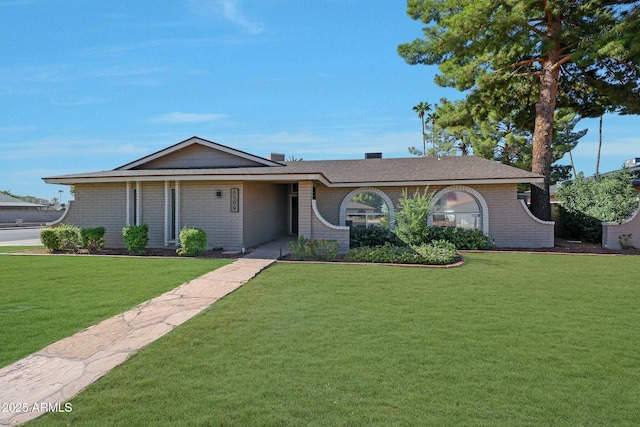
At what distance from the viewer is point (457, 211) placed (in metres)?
14.0

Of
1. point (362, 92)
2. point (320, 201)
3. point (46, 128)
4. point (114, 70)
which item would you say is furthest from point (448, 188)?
point (46, 128)

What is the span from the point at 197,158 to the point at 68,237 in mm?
5469

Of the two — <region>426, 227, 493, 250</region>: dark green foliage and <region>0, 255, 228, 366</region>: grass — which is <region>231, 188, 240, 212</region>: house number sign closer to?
<region>0, 255, 228, 366</region>: grass

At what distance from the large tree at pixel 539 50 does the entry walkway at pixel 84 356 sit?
14.4 meters

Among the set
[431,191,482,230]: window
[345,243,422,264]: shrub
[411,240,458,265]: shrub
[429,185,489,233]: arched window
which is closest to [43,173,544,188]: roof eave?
[429,185,489,233]: arched window

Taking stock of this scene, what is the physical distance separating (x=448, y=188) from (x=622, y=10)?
1034 centimetres

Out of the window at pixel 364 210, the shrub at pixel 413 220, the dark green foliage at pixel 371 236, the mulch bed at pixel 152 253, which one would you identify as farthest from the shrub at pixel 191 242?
the window at pixel 364 210

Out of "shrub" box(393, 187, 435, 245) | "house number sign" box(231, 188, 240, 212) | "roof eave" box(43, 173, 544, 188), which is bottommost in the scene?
"shrub" box(393, 187, 435, 245)

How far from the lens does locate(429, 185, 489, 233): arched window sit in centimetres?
1370

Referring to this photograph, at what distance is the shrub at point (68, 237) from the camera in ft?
37.3

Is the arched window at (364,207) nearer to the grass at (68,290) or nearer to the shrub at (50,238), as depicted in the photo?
the grass at (68,290)

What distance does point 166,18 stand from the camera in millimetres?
10953

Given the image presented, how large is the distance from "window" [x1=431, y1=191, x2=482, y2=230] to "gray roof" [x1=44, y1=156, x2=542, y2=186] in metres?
0.88

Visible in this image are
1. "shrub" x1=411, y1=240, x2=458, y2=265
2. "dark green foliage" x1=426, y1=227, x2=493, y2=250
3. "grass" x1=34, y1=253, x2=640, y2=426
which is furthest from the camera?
"dark green foliage" x1=426, y1=227, x2=493, y2=250
